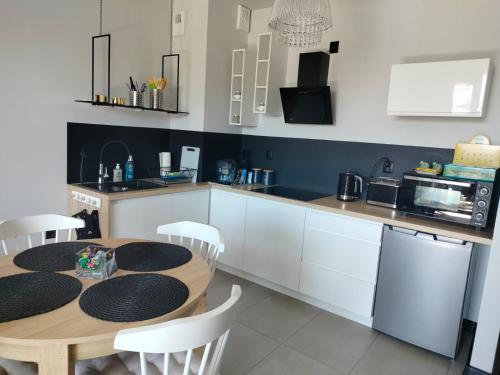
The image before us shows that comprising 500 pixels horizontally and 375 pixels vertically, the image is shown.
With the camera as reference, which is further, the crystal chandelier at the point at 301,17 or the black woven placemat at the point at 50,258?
the crystal chandelier at the point at 301,17

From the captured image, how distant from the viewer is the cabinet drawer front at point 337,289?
245 cm

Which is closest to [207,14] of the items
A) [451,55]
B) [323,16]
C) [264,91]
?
[264,91]

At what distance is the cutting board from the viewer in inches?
132

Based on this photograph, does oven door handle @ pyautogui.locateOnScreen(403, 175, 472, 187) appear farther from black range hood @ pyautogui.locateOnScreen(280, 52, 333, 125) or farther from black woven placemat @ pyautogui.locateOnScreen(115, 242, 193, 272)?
black woven placemat @ pyautogui.locateOnScreen(115, 242, 193, 272)

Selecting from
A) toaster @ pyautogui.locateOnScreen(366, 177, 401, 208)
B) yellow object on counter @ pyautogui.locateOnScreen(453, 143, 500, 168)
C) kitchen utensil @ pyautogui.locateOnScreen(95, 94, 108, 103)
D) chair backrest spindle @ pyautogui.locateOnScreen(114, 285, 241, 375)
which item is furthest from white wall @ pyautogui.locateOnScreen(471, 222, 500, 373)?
kitchen utensil @ pyautogui.locateOnScreen(95, 94, 108, 103)

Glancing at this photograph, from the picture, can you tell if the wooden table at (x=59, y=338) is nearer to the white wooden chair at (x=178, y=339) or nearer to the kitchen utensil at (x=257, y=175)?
the white wooden chair at (x=178, y=339)

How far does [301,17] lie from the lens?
6.50ft

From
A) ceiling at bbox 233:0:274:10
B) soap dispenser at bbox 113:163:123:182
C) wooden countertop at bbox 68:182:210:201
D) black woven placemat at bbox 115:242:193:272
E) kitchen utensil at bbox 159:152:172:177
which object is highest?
ceiling at bbox 233:0:274:10

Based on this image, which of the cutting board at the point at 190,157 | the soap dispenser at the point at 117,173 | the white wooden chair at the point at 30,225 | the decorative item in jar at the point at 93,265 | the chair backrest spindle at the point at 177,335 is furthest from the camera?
the cutting board at the point at 190,157

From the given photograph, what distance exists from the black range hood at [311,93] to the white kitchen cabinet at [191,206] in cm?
114

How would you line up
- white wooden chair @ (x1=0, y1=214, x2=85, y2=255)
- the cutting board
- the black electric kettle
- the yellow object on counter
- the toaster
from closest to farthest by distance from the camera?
1. white wooden chair @ (x1=0, y1=214, x2=85, y2=255)
2. the yellow object on counter
3. the toaster
4. the black electric kettle
5. the cutting board

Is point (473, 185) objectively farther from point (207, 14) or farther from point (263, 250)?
point (207, 14)

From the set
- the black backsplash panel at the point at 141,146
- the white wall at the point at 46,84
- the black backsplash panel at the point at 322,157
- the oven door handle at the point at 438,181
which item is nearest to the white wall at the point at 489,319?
the oven door handle at the point at 438,181

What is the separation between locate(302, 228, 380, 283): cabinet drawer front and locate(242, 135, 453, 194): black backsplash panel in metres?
0.66
